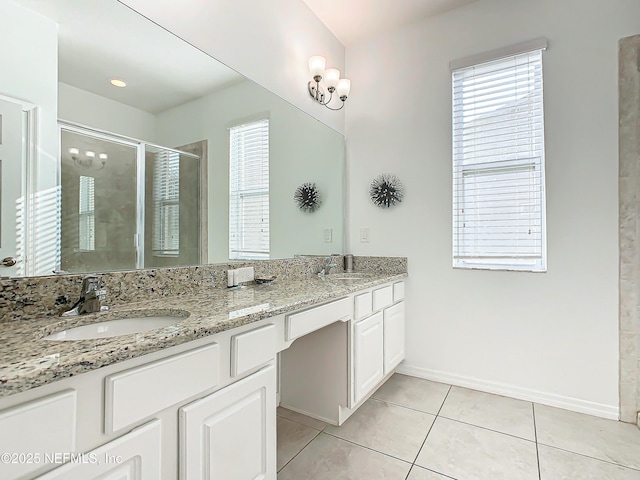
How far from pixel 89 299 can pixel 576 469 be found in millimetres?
2210

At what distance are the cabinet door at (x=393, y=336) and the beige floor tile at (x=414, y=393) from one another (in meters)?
0.16

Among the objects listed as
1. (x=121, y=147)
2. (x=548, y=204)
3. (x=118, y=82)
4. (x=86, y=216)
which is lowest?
(x=86, y=216)

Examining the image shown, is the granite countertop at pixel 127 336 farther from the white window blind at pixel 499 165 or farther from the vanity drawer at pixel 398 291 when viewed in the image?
the white window blind at pixel 499 165

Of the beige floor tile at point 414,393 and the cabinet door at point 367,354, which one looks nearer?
the cabinet door at point 367,354

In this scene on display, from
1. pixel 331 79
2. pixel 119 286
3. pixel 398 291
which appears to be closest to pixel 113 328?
pixel 119 286

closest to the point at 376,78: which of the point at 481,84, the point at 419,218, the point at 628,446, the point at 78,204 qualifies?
the point at 481,84

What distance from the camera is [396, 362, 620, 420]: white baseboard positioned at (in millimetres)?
2033

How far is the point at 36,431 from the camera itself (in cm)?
61

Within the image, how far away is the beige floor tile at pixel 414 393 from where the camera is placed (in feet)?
7.14

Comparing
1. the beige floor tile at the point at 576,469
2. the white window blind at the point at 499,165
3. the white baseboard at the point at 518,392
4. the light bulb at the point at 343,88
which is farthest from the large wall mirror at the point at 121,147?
the beige floor tile at the point at 576,469

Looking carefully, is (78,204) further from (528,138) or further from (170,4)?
(528,138)

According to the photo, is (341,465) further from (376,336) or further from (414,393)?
(414,393)

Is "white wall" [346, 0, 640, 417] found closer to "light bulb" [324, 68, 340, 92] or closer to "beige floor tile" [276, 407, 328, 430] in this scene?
"light bulb" [324, 68, 340, 92]

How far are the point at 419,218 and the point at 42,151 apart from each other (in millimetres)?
2266
